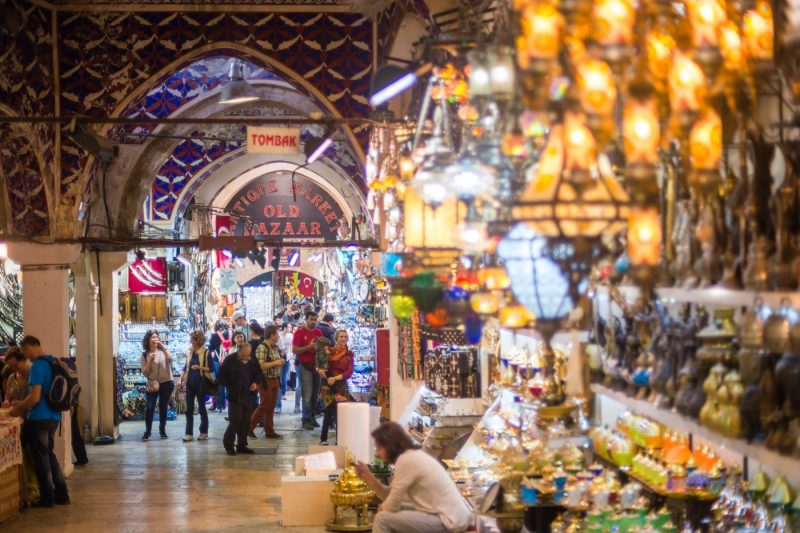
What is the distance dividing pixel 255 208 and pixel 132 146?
11.8m

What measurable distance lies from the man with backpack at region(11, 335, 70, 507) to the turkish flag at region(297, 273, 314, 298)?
62.8 ft

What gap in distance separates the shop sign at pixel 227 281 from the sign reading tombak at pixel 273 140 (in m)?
16.5

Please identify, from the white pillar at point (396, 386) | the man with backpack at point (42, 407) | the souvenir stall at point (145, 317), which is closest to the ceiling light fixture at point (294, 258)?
the souvenir stall at point (145, 317)

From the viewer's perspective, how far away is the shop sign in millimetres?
27500

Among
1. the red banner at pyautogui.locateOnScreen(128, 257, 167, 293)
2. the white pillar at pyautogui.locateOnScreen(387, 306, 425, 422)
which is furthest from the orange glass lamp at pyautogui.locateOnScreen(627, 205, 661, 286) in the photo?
the red banner at pyautogui.locateOnScreen(128, 257, 167, 293)

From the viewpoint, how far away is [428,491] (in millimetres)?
7121

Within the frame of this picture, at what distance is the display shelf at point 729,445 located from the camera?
3680 millimetres

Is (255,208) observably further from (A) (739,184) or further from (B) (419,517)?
(A) (739,184)

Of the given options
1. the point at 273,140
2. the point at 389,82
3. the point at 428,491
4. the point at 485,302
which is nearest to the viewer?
the point at 485,302

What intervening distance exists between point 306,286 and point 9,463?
A: 20077 millimetres

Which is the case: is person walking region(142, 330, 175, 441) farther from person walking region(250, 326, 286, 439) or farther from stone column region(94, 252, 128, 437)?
person walking region(250, 326, 286, 439)

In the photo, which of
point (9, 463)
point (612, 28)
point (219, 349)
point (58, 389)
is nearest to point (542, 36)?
point (612, 28)

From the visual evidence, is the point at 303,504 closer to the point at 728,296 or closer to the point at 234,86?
the point at 728,296

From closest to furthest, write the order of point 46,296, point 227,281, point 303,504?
point 303,504, point 46,296, point 227,281
